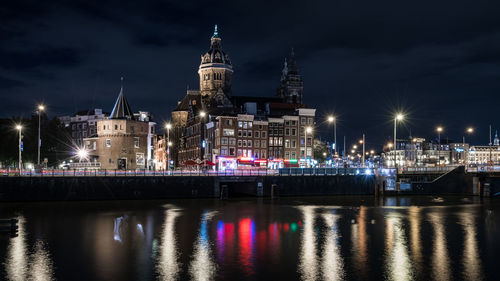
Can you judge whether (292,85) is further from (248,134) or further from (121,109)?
(121,109)

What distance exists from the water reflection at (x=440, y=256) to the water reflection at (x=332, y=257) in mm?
5516

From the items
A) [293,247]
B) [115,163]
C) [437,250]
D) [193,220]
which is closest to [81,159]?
[115,163]

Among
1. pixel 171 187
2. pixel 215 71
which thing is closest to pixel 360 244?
pixel 171 187

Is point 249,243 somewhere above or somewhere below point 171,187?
below

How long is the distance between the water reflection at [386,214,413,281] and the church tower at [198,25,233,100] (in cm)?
10881

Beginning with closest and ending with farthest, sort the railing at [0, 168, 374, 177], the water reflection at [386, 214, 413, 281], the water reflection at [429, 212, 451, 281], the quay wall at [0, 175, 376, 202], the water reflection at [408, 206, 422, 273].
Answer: the water reflection at [386, 214, 413, 281] → the water reflection at [429, 212, 451, 281] → the water reflection at [408, 206, 422, 273] → the quay wall at [0, 175, 376, 202] → the railing at [0, 168, 374, 177]

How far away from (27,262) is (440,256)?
27560 millimetres

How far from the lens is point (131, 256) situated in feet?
104

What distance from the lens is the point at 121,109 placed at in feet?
332

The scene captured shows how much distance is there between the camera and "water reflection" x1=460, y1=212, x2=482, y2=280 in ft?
90.6

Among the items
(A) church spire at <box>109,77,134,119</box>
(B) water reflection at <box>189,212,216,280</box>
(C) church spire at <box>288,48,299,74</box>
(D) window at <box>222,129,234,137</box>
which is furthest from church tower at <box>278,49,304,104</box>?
(B) water reflection at <box>189,212,216,280</box>

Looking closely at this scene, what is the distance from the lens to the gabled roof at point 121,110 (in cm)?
10056

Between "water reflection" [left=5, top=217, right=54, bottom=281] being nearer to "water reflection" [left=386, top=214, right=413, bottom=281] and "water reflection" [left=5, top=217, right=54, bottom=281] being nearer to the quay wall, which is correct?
"water reflection" [left=386, top=214, right=413, bottom=281]

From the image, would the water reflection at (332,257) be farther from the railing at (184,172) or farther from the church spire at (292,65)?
the church spire at (292,65)
